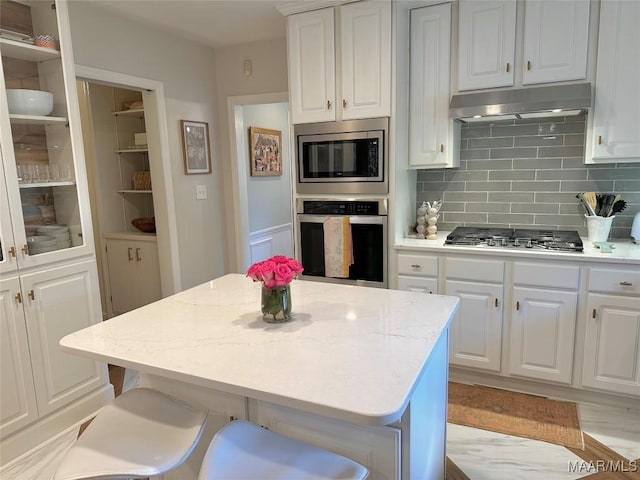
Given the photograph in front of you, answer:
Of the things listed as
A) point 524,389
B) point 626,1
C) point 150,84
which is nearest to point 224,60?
point 150,84

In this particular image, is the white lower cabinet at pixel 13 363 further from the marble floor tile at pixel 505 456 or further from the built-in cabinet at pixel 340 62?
the marble floor tile at pixel 505 456

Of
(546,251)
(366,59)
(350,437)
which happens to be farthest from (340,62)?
(350,437)

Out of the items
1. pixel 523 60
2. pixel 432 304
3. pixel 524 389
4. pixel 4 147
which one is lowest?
pixel 524 389

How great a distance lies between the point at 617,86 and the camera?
2.49 metres

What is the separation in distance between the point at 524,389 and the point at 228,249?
8.91ft

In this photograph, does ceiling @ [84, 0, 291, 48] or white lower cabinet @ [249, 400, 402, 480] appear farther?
ceiling @ [84, 0, 291, 48]

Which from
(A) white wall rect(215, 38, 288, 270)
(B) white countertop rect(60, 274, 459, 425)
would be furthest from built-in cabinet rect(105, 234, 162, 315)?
(B) white countertop rect(60, 274, 459, 425)

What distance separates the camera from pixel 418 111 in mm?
2979

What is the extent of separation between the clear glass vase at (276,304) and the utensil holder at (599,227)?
2162mm

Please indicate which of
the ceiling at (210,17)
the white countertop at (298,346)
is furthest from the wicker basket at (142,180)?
the white countertop at (298,346)

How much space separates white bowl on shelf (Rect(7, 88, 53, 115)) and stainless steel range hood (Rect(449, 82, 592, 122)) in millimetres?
2368

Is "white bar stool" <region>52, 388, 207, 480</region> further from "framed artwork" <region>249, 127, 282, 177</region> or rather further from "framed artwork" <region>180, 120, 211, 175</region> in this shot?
"framed artwork" <region>249, 127, 282, 177</region>

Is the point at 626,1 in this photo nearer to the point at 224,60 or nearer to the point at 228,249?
the point at 224,60

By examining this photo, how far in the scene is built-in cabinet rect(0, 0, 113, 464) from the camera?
214 cm
